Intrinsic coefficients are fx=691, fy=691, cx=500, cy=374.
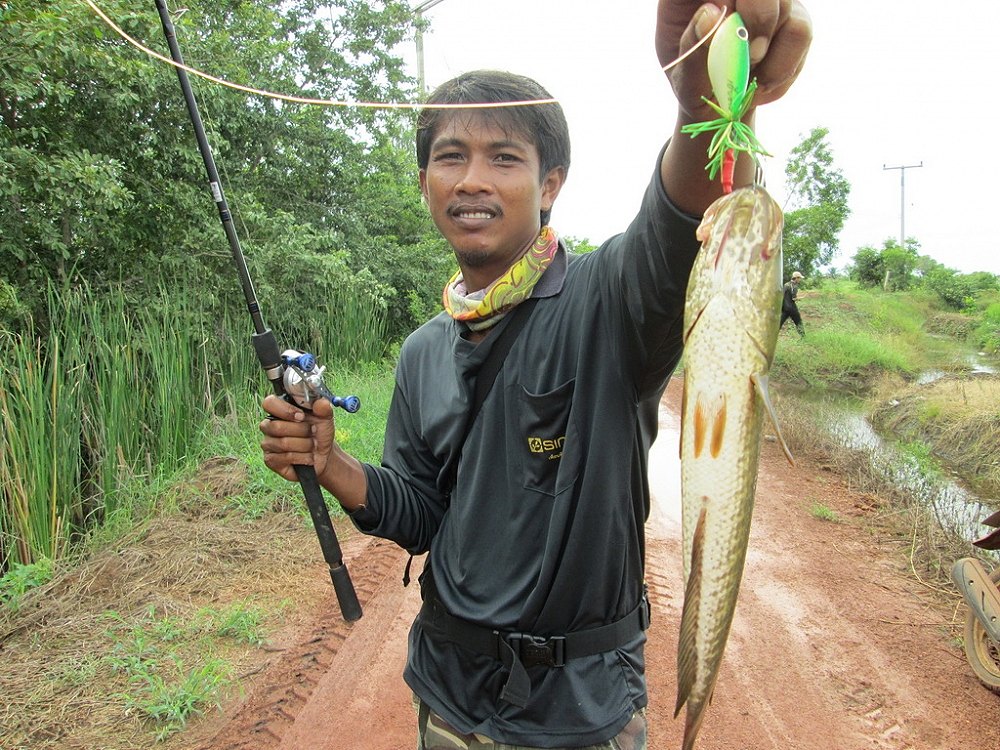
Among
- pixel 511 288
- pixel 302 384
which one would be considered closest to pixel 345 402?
pixel 302 384

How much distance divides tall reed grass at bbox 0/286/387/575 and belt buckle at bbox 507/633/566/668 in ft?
13.6

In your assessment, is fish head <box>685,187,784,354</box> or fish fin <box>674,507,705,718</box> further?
fish fin <box>674,507,705,718</box>

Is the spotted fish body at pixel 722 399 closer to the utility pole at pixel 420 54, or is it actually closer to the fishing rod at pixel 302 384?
the fishing rod at pixel 302 384

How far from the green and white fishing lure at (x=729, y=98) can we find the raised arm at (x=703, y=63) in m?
0.03

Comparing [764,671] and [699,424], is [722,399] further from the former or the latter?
[764,671]

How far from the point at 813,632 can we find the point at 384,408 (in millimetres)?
4869

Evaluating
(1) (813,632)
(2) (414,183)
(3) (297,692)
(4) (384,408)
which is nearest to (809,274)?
(2) (414,183)

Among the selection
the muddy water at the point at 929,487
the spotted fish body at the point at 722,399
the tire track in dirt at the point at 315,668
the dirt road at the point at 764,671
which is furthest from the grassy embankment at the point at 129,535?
the muddy water at the point at 929,487

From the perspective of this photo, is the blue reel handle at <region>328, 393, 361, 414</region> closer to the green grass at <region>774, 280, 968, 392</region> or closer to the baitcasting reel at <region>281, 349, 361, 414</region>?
the baitcasting reel at <region>281, 349, 361, 414</region>

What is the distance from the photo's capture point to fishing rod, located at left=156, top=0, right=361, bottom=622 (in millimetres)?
2029

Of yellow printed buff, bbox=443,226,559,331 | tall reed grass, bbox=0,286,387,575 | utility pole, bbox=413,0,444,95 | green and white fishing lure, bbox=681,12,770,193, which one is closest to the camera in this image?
green and white fishing lure, bbox=681,12,770,193

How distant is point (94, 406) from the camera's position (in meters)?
5.31

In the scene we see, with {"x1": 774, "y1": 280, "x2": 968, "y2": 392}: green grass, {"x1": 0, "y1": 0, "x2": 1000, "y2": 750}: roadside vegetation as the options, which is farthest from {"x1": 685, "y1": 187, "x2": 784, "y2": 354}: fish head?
{"x1": 774, "y1": 280, "x2": 968, "y2": 392}: green grass

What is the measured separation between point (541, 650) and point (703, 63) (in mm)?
1308
